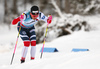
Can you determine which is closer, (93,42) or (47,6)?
(93,42)

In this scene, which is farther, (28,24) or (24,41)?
(28,24)

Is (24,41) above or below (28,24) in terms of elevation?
below

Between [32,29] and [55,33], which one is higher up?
[32,29]

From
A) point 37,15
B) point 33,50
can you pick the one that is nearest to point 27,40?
point 33,50

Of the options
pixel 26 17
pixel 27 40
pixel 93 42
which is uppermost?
pixel 26 17

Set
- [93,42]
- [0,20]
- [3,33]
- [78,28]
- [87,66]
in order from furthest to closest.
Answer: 1. [0,20]
2. [3,33]
3. [78,28]
4. [93,42]
5. [87,66]

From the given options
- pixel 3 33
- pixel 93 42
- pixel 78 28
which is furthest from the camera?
pixel 3 33

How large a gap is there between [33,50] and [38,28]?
20.8ft

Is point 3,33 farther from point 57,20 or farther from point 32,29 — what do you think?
point 32,29

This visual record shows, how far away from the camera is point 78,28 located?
11.0 meters

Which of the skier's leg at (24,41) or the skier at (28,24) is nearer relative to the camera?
the skier at (28,24)

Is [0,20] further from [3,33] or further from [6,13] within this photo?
[3,33]

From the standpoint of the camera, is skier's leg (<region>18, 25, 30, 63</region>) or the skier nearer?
the skier

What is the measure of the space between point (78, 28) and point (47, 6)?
11608 millimetres
